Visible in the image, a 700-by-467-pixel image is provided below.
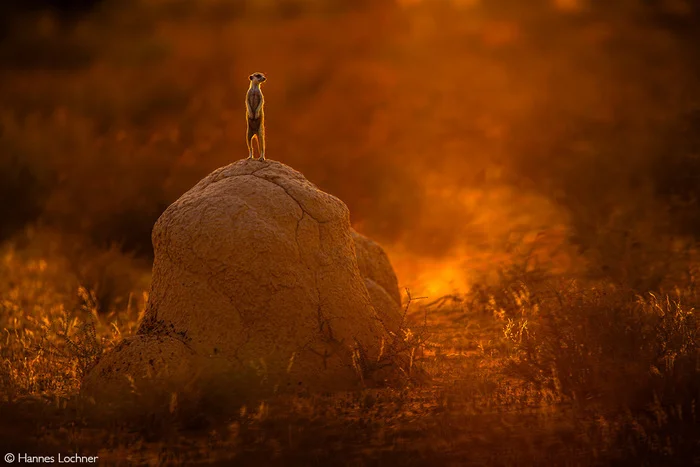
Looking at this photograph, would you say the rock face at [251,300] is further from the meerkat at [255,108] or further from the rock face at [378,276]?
the rock face at [378,276]

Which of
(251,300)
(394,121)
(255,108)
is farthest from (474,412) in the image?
(394,121)

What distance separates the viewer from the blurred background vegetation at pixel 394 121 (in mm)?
11305

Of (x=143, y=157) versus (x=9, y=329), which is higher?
(x=143, y=157)

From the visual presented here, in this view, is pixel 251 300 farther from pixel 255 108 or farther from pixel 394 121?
pixel 394 121

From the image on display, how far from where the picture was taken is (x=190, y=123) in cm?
1585

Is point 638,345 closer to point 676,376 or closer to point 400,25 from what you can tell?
point 676,376

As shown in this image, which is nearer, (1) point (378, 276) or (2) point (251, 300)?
(2) point (251, 300)

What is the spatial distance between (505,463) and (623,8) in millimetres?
21391

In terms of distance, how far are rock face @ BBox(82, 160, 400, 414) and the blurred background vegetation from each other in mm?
4836

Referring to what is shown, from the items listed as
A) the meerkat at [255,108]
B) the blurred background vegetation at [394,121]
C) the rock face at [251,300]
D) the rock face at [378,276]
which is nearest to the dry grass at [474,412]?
the rock face at [251,300]

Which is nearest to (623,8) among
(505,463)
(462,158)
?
(462,158)

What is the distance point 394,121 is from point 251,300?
14.4 m

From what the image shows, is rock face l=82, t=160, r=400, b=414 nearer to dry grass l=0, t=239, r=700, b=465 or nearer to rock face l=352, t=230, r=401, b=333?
dry grass l=0, t=239, r=700, b=465

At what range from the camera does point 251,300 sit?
16.7ft
